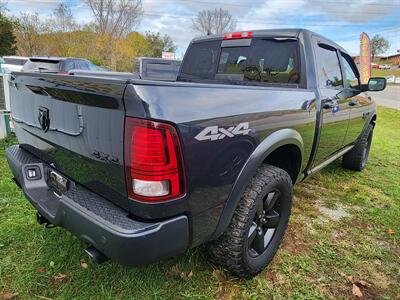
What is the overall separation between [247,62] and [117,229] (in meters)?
2.26

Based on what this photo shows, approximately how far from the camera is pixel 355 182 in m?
4.57

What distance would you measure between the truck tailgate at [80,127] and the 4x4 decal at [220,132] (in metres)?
0.41

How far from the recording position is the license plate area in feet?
6.73

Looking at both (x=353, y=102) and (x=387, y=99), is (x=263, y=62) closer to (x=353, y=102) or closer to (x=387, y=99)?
(x=353, y=102)

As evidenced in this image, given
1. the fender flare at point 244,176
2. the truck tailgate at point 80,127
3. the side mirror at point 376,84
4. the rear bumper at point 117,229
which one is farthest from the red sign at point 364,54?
the rear bumper at point 117,229

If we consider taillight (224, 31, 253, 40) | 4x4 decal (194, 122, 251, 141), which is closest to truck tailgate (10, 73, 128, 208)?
4x4 decal (194, 122, 251, 141)

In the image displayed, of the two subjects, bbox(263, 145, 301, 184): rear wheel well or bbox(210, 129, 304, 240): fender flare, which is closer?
bbox(210, 129, 304, 240): fender flare

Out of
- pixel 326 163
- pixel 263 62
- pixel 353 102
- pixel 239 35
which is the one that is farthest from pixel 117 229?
pixel 353 102

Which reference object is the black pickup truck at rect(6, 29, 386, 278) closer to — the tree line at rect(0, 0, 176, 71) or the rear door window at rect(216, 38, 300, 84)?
the rear door window at rect(216, 38, 300, 84)

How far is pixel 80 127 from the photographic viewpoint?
5.77 feet

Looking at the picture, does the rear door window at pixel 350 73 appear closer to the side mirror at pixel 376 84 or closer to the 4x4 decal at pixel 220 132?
the side mirror at pixel 376 84

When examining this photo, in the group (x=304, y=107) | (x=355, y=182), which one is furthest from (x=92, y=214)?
(x=355, y=182)

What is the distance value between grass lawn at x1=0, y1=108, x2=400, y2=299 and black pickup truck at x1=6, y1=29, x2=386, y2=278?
0.22 m

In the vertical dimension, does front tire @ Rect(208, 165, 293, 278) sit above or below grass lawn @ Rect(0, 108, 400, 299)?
above
